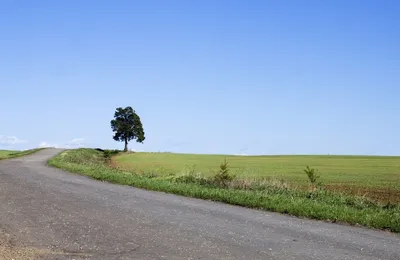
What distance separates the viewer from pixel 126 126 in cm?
10625

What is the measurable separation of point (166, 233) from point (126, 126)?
9617cm

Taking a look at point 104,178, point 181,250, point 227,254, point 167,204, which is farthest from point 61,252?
point 104,178

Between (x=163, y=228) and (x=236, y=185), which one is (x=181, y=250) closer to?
(x=163, y=228)

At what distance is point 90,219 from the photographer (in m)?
13.3

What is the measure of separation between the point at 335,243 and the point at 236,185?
12879mm

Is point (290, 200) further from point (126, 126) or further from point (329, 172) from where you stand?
point (126, 126)

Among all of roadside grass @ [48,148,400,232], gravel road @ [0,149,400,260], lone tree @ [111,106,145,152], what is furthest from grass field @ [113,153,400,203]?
lone tree @ [111,106,145,152]

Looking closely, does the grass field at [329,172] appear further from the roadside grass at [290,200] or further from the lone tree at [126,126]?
the lone tree at [126,126]

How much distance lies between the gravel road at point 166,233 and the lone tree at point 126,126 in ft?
293

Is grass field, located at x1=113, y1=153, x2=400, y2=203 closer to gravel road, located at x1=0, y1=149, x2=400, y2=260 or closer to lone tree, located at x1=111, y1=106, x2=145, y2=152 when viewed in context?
gravel road, located at x1=0, y1=149, x2=400, y2=260

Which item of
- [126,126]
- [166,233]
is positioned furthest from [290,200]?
[126,126]

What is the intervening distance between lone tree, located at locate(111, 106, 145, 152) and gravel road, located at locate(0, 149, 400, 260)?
89156mm

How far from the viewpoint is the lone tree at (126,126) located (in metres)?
106

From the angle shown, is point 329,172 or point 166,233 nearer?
point 166,233
